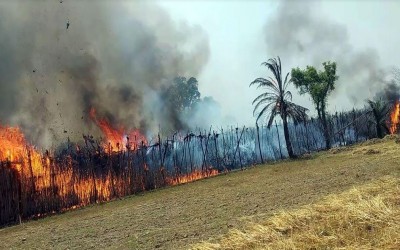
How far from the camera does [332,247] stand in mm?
4547

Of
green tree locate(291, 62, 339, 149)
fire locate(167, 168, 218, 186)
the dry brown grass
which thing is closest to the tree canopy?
green tree locate(291, 62, 339, 149)

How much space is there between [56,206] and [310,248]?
1157cm

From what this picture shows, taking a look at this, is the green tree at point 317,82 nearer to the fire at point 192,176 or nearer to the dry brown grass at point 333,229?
the fire at point 192,176

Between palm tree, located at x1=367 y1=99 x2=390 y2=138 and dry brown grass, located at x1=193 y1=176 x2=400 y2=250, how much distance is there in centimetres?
2023

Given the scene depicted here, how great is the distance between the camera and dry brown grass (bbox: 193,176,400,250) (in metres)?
4.60

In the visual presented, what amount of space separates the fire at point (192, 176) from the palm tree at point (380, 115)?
40.7ft

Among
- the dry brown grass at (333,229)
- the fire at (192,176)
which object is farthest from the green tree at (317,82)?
the dry brown grass at (333,229)

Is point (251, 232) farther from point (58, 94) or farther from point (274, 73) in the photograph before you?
point (58, 94)

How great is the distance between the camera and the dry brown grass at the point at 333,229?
15.1 feet

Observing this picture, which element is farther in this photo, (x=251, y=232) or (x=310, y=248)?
(x=251, y=232)

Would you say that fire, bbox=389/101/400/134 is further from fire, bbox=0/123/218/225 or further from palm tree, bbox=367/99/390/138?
fire, bbox=0/123/218/225

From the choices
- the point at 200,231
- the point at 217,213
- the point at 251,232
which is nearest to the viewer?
the point at 251,232

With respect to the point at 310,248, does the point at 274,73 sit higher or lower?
higher

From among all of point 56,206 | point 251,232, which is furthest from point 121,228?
point 56,206
